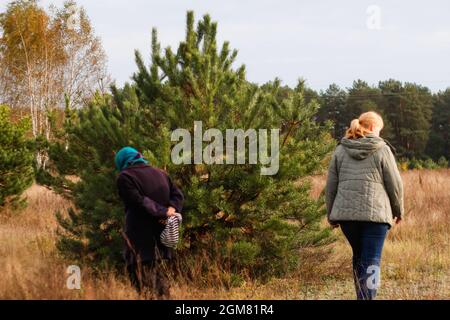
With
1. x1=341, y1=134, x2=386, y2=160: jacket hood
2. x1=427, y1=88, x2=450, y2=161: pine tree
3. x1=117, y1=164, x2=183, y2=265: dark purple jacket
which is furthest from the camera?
x1=427, y1=88, x2=450, y2=161: pine tree

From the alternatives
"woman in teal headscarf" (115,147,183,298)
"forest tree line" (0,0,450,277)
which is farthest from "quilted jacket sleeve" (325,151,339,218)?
"woman in teal headscarf" (115,147,183,298)

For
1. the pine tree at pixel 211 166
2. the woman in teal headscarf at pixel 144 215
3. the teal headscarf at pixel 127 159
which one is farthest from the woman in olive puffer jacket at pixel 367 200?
the teal headscarf at pixel 127 159

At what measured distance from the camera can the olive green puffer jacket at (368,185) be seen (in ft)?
15.8

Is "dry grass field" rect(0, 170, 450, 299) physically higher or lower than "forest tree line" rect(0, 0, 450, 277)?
lower

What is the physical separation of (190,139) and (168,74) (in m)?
0.87

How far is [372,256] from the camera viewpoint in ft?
16.0

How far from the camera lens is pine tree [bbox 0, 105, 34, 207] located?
39.5 ft

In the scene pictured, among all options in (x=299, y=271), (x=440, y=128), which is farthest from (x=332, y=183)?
(x=440, y=128)

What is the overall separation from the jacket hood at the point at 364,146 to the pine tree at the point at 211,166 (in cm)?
→ 114

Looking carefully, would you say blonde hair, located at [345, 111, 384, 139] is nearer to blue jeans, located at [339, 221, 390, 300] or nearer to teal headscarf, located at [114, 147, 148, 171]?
blue jeans, located at [339, 221, 390, 300]

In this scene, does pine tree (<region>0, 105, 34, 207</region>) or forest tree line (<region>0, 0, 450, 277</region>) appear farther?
pine tree (<region>0, 105, 34, 207</region>)

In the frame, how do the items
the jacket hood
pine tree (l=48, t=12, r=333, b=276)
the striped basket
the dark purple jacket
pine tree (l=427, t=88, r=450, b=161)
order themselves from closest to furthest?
the dark purple jacket < the striped basket < the jacket hood < pine tree (l=48, t=12, r=333, b=276) < pine tree (l=427, t=88, r=450, b=161)

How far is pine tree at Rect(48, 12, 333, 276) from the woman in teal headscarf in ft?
2.85
